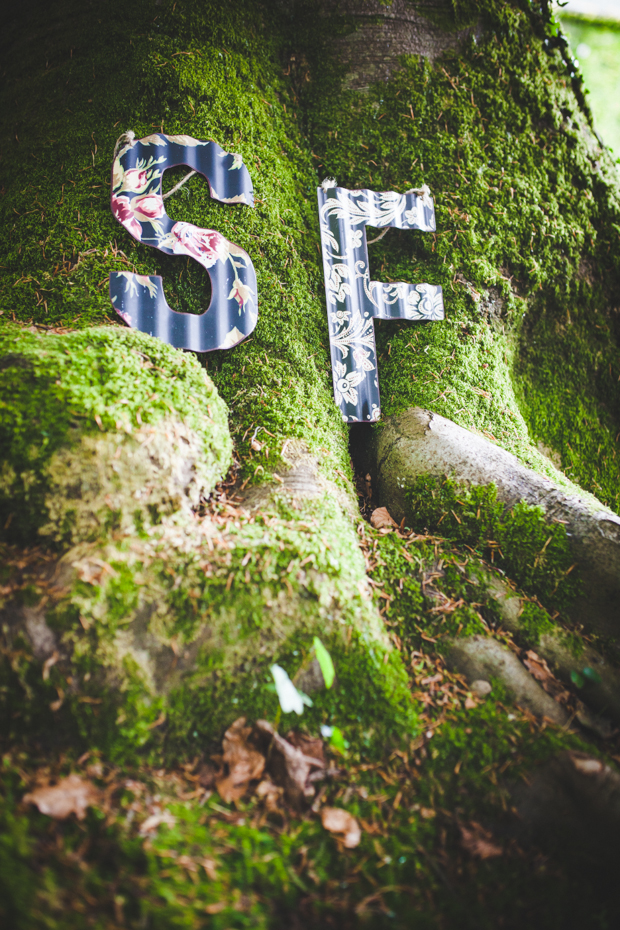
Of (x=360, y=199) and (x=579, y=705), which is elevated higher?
(x=360, y=199)

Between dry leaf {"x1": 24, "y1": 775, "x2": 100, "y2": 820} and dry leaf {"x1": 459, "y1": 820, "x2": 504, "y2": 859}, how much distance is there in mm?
1281

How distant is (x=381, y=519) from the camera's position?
287cm

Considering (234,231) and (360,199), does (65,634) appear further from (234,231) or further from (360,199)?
(360,199)

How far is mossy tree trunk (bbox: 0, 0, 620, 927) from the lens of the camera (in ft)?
5.68

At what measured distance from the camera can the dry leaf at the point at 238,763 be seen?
1.74 m

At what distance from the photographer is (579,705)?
215 centimetres

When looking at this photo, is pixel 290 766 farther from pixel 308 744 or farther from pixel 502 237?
pixel 502 237

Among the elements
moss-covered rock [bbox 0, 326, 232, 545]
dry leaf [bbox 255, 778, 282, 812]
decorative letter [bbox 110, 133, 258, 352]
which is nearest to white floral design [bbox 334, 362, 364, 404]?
decorative letter [bbox 110, 133, 258, 352]

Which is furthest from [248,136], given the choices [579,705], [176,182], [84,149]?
[579,705]

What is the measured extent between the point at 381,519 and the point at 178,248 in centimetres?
201

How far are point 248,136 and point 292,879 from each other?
13.3ft

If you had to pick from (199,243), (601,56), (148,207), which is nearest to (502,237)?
(199,243)

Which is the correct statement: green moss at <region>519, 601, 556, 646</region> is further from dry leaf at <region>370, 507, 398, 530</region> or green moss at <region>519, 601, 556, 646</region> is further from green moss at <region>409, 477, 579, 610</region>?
dry leaf at <region>370, 507, 398, 530</region>

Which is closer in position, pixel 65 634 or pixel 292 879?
pixel 292 879
